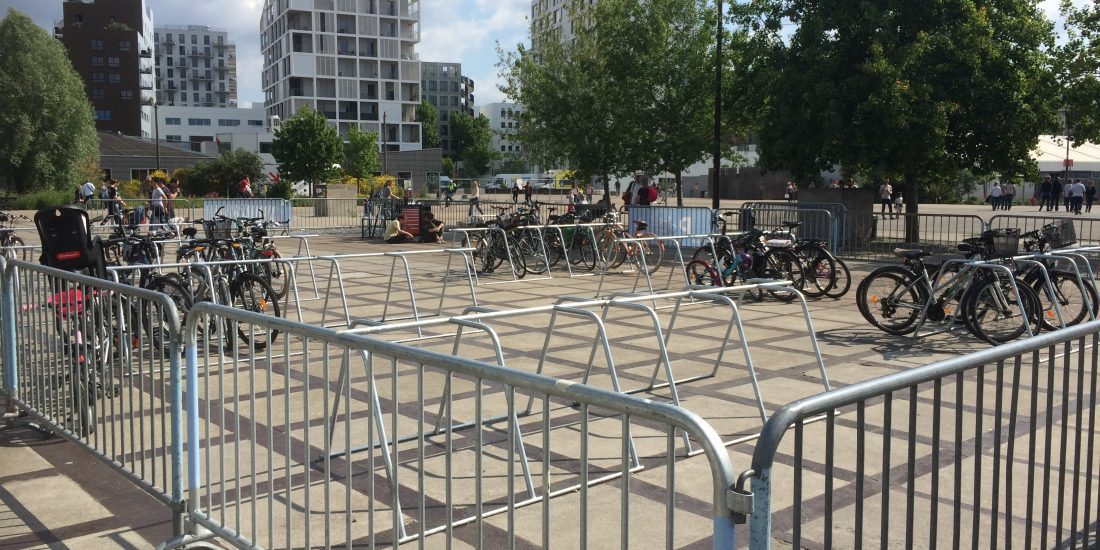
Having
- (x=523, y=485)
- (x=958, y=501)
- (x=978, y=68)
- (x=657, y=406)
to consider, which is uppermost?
(x=978, y=68)

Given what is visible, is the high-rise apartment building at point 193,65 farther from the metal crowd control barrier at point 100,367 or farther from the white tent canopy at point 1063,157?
the metal crowd control barrier at point 100,367

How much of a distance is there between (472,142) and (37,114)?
87828 mm

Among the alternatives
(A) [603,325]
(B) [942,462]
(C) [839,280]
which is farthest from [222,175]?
(B) [942,462]

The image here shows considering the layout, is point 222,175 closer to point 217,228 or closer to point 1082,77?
point 217,228

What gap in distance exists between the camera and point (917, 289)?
10359mm

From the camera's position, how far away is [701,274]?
47.3 ft

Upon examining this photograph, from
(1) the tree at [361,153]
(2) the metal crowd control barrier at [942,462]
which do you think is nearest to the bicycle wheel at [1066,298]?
(2) the metal crowd control barrier at [942,462]

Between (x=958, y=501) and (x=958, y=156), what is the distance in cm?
2019

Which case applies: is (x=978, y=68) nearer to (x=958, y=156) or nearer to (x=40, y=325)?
(x=958, y=156)

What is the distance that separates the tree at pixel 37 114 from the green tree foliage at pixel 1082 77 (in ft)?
159

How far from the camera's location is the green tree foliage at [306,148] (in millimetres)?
69000

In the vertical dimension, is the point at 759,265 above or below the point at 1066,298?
above

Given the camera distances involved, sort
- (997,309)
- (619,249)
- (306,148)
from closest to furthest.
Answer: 1. (997,309)
2. (619,249)
3. (306,148)

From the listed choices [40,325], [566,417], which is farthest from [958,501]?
[40,325]
